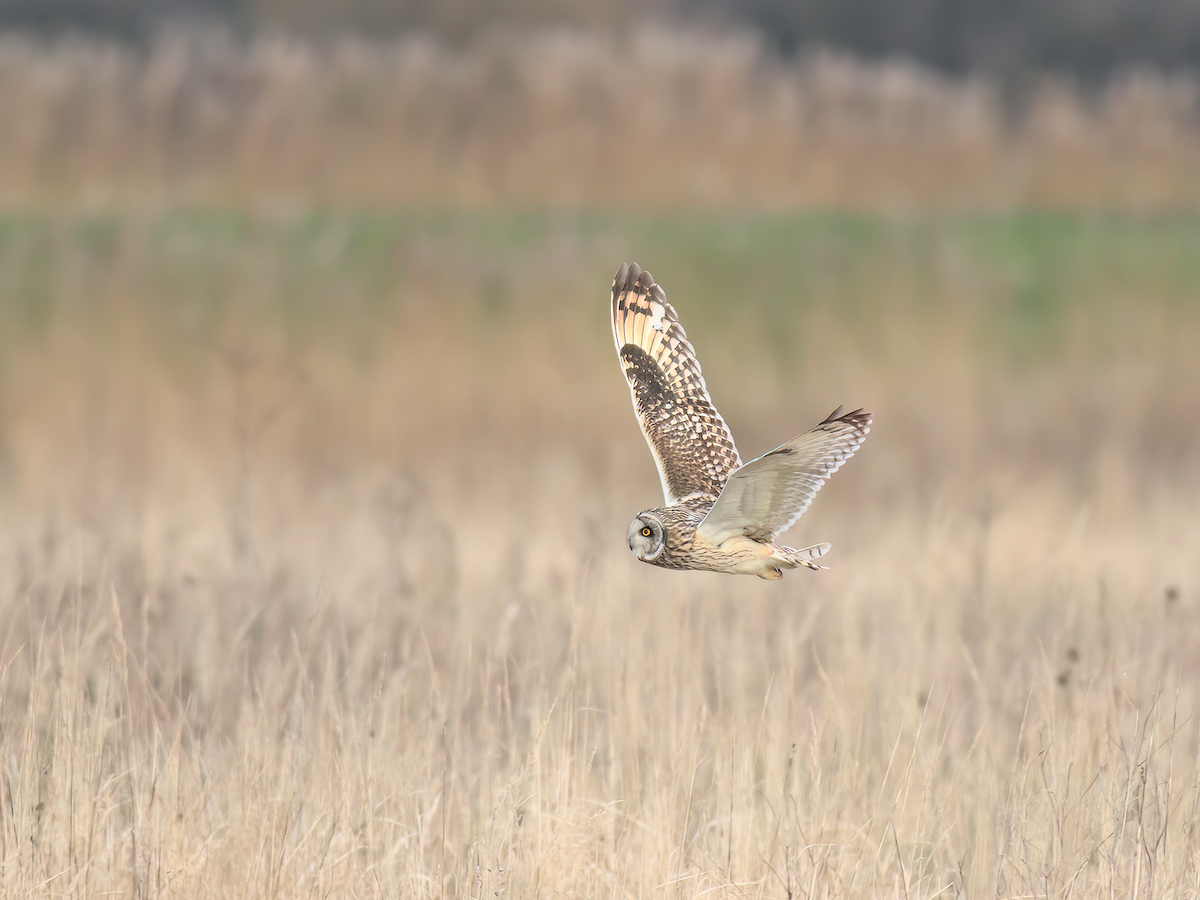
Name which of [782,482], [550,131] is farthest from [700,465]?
[550,131]

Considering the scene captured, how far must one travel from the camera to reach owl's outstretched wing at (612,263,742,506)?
295 centimetres

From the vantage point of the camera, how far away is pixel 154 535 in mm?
6816

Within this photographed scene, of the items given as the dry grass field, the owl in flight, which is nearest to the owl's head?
the owl in flight

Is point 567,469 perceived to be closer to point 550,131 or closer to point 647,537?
point 550,131

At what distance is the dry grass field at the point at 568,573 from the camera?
10.9 feet

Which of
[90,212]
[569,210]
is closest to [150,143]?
[90,212]

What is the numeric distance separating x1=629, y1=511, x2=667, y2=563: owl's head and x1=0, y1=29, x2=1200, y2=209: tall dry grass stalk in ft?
30.0

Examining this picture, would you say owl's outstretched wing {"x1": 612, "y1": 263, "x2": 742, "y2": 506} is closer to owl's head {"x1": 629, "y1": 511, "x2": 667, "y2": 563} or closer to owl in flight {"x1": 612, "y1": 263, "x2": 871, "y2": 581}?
owl in flight {"x1": 612, "y1": 263, "x2": 871, "y2": 581}

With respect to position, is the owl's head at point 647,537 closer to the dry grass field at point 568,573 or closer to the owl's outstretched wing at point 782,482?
the owl's outstretched wing at point 782,482

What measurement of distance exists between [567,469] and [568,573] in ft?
9.79

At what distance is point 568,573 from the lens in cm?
547

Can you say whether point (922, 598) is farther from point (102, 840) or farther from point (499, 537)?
point (102, 840)

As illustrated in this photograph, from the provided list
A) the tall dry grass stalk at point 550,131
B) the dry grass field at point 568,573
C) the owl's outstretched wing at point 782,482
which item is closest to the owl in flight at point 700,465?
the owl's outstretched wing at point 782,482

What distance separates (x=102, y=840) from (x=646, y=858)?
3.85 ft
